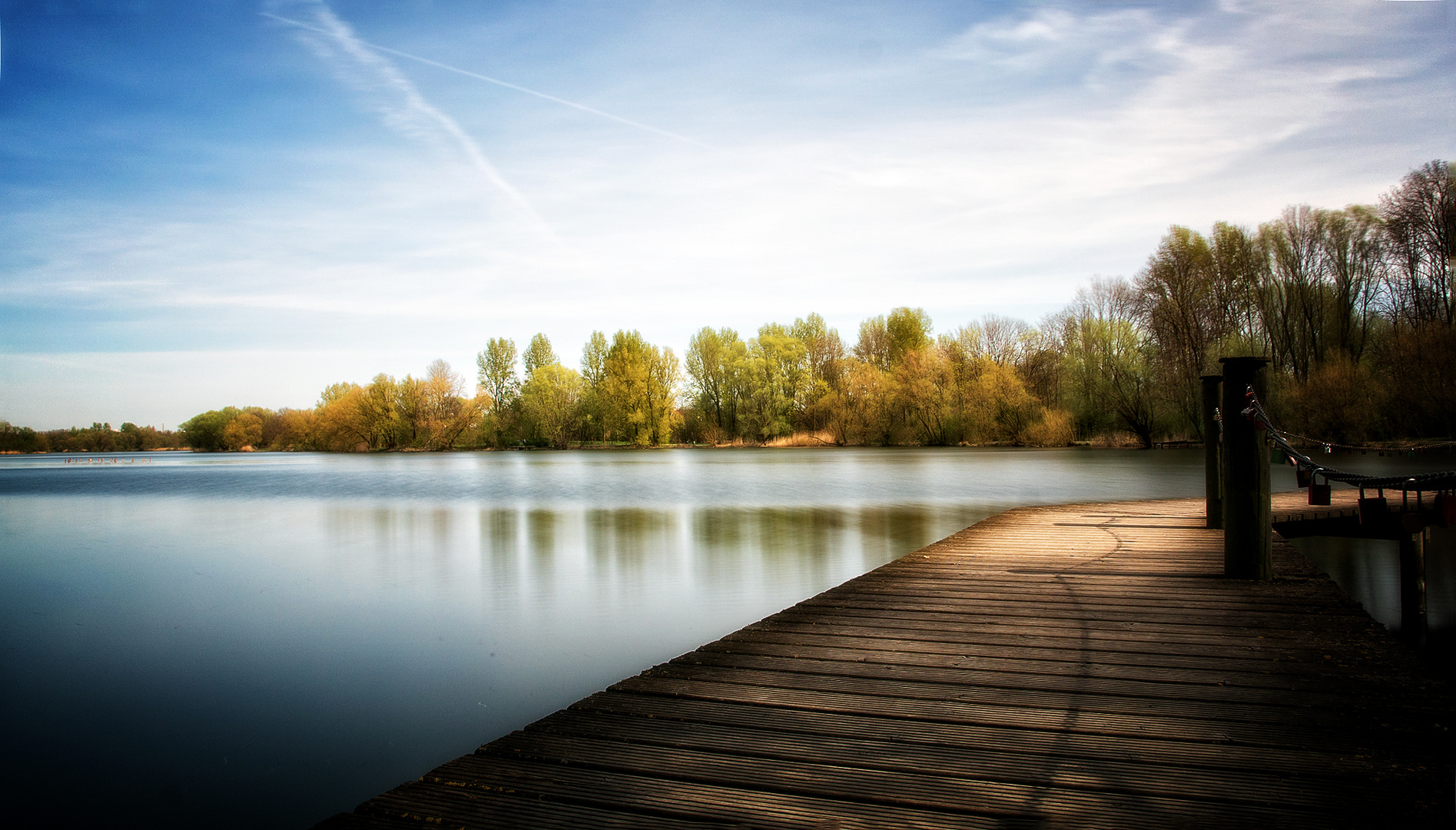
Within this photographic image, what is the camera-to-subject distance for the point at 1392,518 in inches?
323

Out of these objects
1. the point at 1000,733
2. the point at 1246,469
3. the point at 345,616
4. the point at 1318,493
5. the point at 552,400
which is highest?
the point at 552,400

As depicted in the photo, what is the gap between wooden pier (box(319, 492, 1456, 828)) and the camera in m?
2.16

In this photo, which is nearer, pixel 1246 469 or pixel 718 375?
pixel 1246 469

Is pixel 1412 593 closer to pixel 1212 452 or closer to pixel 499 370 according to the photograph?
pixel 1212 452

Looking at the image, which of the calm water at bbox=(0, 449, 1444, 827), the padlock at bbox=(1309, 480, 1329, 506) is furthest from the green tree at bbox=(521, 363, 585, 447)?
the padlock at bbox=(1309, 480, 1329, 506)

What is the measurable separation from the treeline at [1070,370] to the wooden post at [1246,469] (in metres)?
7.78

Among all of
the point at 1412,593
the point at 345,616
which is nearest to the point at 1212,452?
the point at 1412,593

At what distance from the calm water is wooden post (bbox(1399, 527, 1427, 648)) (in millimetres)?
5686

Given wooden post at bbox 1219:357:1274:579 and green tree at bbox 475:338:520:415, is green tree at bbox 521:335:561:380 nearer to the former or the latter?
green tree at bbox 475:338:520:415

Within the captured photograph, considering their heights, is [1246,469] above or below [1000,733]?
above

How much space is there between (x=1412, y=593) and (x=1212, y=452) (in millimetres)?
2443

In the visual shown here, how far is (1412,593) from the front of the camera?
7.75 metres

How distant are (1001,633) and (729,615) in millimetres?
4142

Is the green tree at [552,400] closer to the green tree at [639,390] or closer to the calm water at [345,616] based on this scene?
the green tree at [639,390]
